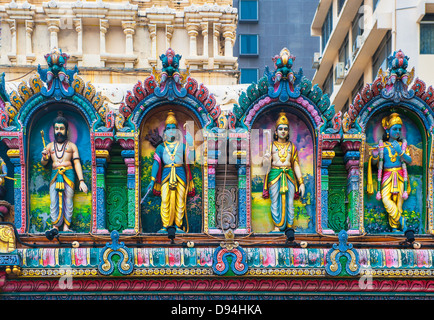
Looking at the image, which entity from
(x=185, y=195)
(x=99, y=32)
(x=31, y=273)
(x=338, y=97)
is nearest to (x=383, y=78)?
(x=185, y=195)

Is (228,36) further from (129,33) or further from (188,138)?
(188,138)

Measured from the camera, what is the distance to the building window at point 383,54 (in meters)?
30.7

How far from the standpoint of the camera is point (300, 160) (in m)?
22.2

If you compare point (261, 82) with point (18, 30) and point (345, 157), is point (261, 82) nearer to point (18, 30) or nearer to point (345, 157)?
point (345, 157)

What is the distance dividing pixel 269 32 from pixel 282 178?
28.4 metres

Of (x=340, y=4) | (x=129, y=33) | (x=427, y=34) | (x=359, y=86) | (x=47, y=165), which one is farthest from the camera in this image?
(x=340, y=4)

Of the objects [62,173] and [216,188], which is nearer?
[62,173]

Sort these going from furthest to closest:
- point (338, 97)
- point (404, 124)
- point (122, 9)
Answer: point (338, 97)
point (122, 9)
point (404, 124)

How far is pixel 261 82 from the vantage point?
22.0 meters

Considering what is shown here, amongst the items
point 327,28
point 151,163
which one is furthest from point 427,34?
point 327,28

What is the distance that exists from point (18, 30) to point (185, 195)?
975 cm

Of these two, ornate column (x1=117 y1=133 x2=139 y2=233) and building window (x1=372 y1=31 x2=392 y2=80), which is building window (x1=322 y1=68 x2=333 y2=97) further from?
ornate column (x1=117 y1=133 x2=139 y2=233)

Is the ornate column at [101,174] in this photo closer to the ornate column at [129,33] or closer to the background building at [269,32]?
the ornate column at [129,33]

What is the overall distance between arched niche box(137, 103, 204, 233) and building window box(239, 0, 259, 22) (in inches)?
1099
